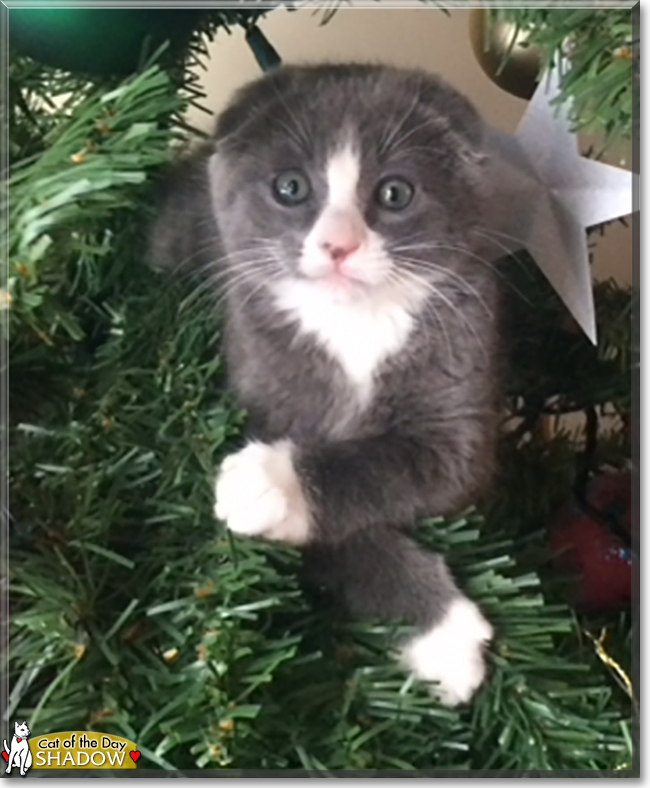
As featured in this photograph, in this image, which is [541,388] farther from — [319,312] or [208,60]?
[208,60]

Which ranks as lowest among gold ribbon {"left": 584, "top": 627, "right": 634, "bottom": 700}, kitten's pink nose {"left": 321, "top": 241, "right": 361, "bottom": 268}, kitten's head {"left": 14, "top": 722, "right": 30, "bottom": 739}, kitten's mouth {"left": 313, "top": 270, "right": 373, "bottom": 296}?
gold ribbon {"left": 584, "top": 627, "right": 634, "bottom": 700}

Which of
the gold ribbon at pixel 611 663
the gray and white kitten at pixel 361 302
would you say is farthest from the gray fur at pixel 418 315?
the gold ribbon at pixel 611 663

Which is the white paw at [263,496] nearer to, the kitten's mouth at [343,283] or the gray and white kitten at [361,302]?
the gray and white kitten at [361,302]

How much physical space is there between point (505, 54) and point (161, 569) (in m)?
0.40

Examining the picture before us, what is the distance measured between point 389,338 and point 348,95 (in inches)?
7.8

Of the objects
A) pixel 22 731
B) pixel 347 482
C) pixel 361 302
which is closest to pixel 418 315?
pixel 361 302

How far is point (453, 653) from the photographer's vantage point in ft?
1.97

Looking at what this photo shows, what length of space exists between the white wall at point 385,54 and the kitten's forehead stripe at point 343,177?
0.46 feet

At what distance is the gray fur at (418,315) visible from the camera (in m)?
0.67

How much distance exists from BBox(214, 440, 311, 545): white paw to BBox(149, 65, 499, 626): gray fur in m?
0.04

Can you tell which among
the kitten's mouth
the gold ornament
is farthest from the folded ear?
the gold ornament

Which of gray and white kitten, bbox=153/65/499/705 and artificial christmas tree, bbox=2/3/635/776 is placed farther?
gray and white kitten, bbox=153/65/499/705

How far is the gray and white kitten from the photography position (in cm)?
65

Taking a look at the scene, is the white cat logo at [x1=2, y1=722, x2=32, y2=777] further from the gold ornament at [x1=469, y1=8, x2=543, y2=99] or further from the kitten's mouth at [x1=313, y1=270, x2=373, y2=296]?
the gold ornament at [x1=469, y1=8, x2=543, y2=99]
